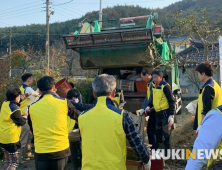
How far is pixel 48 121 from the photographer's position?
107 inches

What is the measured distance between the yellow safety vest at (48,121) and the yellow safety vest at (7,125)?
1208 millimetres

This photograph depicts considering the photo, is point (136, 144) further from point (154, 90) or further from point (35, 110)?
point (154, 90)

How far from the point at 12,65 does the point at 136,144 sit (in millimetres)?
7947

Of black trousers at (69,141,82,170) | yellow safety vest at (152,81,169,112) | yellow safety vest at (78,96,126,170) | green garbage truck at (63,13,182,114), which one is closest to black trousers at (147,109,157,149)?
yellow safety vest at (152,81,169,112)

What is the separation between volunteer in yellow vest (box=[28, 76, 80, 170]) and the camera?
107 inches

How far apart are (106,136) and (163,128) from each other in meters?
2.71

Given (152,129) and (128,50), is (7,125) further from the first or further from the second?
(128,50)

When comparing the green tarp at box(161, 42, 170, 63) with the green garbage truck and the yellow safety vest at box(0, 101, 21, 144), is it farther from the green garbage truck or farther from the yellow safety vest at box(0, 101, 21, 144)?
the yellow safety vest at box(0, 101, 21, 144)

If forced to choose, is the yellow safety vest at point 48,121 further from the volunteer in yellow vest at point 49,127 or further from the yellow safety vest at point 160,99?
the yellow safety vest at point 160,99

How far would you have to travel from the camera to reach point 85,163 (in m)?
2.12

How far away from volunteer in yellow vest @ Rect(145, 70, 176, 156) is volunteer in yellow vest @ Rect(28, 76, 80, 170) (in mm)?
2199

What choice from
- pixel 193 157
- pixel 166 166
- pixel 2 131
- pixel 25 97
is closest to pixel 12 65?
pixel 25 97

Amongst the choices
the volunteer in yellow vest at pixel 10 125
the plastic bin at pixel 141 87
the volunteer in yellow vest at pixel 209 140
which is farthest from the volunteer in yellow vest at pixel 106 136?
the plastic bin at pixel 141 87

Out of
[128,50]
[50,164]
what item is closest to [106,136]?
[50,164]
